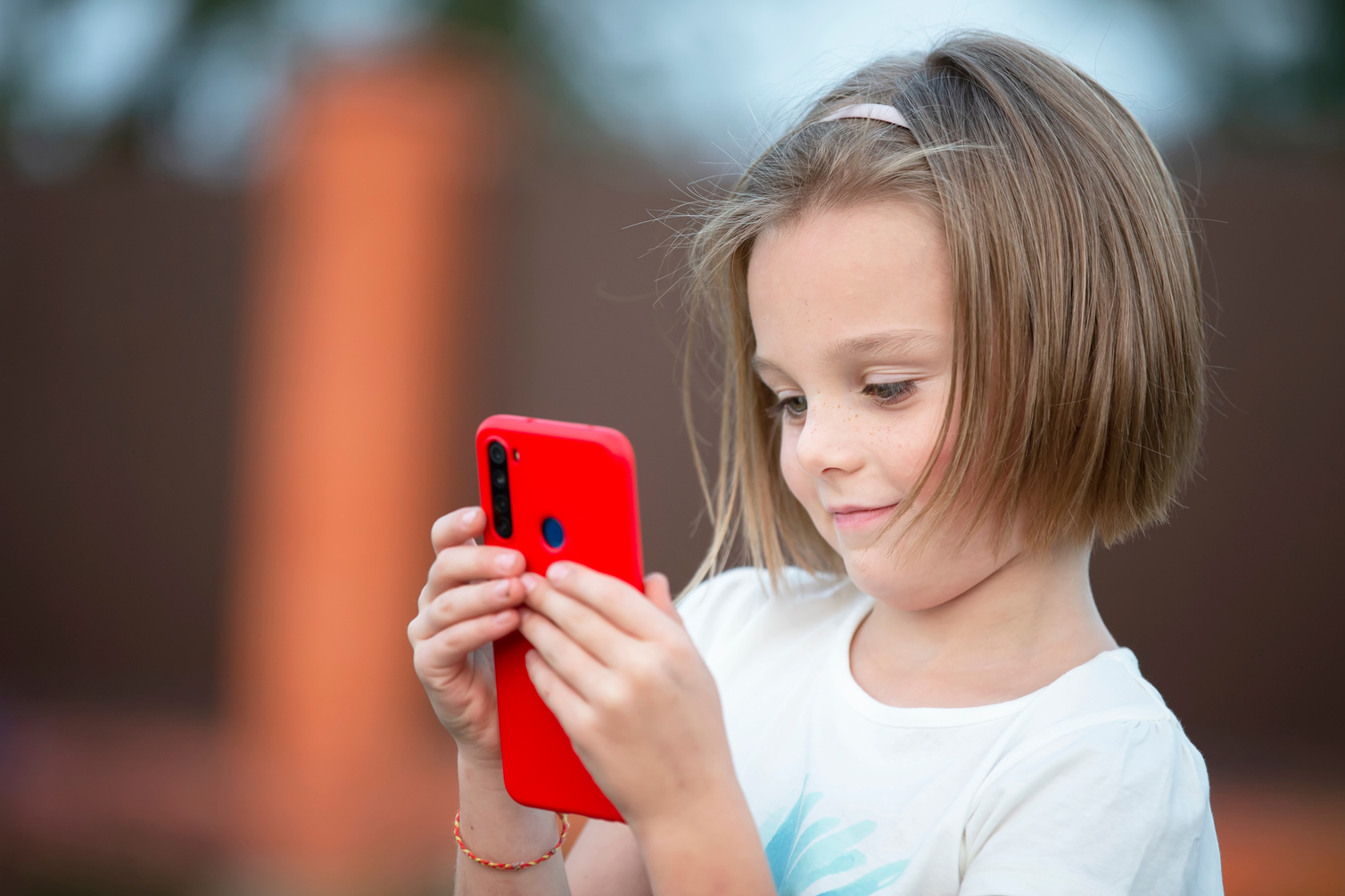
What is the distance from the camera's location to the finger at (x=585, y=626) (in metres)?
0.76

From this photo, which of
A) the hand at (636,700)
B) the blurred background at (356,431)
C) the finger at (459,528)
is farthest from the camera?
the blurred background at (356,431)

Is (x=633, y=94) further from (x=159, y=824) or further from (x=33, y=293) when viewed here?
(x=159, y=824)

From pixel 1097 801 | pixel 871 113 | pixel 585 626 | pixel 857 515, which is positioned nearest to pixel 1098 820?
pixel 1097 801

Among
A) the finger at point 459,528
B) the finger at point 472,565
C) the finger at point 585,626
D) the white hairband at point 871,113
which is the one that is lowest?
the finger at point 585,626

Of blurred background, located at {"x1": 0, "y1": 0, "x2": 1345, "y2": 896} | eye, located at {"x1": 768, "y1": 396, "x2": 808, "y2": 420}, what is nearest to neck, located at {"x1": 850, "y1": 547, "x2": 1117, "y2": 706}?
eye, located at {"x1": 768, "y1": 396, "x2": 808, "y2": 420}

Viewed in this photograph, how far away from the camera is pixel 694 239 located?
3.87 feet

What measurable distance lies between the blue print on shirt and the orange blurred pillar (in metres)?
2.94

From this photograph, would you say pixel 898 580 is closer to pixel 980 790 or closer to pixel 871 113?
pixel 980 790

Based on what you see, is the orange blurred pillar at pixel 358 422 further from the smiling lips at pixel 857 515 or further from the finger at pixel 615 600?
the finger at pixel 615 600

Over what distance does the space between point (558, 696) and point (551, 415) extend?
3243mm

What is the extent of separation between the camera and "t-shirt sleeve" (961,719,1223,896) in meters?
0.79

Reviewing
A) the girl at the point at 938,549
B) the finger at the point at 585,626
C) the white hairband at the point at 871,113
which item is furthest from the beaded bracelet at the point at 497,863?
the white hairband at the point at 871,113

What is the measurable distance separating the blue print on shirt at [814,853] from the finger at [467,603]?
344 mm

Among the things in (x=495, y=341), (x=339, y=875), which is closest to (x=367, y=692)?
(x=339, y=875)
